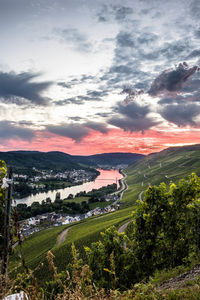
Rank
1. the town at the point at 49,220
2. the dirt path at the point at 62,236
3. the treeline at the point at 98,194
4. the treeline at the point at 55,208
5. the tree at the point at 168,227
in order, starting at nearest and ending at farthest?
the tree at the point at 168,227 < the dirt path at the point at 62,236 < the town at the point at 49,220 < the treeline at the point at 55,208 < the treeline at the point at 98,194

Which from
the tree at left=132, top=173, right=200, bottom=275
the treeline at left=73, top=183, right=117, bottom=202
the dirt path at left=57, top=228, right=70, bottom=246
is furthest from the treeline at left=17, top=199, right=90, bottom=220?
the tree at left=132, top=173, right=200, bottom=275

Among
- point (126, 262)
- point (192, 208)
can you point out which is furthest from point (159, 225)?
point (126, 262)

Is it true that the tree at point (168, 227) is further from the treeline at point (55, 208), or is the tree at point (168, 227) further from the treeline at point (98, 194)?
the treeline at point (98, 194)

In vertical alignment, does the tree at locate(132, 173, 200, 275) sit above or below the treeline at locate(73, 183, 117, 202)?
above

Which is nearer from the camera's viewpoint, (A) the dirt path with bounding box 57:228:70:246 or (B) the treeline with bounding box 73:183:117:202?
(A) the dirt path with bounding box 57:228:70:246

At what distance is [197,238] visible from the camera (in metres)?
13.5

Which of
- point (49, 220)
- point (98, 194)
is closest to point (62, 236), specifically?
point (49, 220)

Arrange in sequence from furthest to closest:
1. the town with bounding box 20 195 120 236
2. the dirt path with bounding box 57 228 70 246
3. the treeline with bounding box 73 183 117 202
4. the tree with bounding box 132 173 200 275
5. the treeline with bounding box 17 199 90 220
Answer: the treeline with bounding box 73 183 117 202 → the treeline with bounding box 17 199 90 220 → the town with bounding box 20 195 120 236 → the dirt path with bounding box 57 228 70 246 → the tree with bounding box 132 173 200 275

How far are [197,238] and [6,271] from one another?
13695mm

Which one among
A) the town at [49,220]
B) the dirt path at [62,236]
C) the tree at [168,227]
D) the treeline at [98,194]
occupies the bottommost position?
the town at [49,220]

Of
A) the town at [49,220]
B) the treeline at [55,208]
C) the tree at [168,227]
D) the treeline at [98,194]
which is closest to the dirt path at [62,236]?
the town at [49,220]

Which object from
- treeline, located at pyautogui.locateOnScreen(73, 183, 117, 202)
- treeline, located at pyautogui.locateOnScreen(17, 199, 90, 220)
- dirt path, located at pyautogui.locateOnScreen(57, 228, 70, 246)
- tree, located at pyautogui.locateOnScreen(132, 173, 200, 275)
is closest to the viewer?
tree, located at pyautogui.locateOnScreen(132, 173, 200, 275)

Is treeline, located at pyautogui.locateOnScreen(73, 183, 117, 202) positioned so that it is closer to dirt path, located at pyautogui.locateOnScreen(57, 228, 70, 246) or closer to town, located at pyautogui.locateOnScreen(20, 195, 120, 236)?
town, located at pyautogui.locateOnScreen(20, 195, 120, 236)

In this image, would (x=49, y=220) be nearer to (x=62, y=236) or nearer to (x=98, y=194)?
(x=62, y=236)
